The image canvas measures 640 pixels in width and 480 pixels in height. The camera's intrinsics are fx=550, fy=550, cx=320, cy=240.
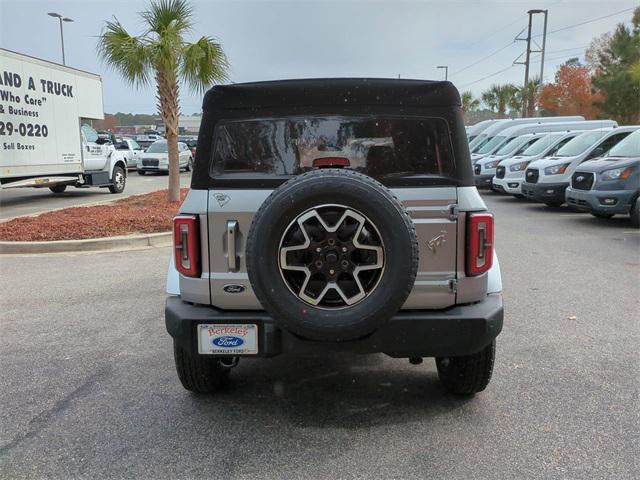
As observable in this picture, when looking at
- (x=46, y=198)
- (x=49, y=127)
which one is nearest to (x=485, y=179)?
(x=49, y=127)

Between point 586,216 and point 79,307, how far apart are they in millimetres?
10556

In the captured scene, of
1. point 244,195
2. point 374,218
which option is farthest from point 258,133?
point 374,218

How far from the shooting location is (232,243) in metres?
3.05

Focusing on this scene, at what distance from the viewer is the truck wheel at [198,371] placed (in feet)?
11.3

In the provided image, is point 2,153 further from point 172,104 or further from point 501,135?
point 501,135

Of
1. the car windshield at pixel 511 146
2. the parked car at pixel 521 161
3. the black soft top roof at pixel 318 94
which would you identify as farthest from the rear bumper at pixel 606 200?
the black soft top roof at pixel 318 94

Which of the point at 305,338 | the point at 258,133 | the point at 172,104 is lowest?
the point at 305,338

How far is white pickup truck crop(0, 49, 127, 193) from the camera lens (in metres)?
12.6

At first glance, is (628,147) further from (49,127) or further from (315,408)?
(49,127)

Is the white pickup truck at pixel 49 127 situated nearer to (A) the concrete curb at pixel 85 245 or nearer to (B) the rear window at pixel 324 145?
(A) the concrete curb at pixel 85 245

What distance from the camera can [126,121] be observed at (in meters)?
106

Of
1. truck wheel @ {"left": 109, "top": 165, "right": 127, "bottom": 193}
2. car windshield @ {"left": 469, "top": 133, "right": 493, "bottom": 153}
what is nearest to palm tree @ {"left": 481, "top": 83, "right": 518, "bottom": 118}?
car windshield @ {"left": 469, "top": 133, "right": 493, "bottom": 153}

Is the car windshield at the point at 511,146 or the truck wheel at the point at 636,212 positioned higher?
the car windshield at the point at 511,146

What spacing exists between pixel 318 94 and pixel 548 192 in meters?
10.8
